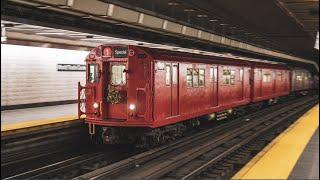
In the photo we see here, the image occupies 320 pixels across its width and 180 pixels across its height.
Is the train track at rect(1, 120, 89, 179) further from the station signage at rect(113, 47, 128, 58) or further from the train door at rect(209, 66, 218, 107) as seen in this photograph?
the train door at rect(209, 66, 218, 107)

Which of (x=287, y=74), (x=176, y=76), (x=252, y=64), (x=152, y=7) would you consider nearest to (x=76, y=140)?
(x=176, y=76)

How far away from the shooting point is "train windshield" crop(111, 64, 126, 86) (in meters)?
11.8

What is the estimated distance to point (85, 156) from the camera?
1157 cm

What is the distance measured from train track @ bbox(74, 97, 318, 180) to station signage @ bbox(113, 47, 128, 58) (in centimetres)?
272

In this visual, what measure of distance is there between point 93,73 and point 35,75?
235 inches

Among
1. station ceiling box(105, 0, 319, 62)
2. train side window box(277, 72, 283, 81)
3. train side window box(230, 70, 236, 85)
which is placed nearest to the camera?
station ceiling box(105, 0, 319, 62)

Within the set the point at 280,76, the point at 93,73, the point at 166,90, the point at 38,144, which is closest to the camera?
the point at 166,90

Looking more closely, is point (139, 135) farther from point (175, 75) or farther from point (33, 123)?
point (33, 123)

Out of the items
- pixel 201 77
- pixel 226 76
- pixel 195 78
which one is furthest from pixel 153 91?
pixel 226 76

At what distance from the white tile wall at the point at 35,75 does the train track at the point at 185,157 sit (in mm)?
7187

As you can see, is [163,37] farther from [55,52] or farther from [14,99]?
[14,99]

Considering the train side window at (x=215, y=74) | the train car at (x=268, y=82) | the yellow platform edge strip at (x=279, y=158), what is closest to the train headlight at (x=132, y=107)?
the yellow platform edge strip at (x=279, y=158)

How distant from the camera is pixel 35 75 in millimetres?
17359

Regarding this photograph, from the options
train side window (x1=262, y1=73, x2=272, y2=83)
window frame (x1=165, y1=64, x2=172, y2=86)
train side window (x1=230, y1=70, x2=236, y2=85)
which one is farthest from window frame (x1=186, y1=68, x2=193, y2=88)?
train side window (x1=262, y1=73, x2=272, y2=83)
